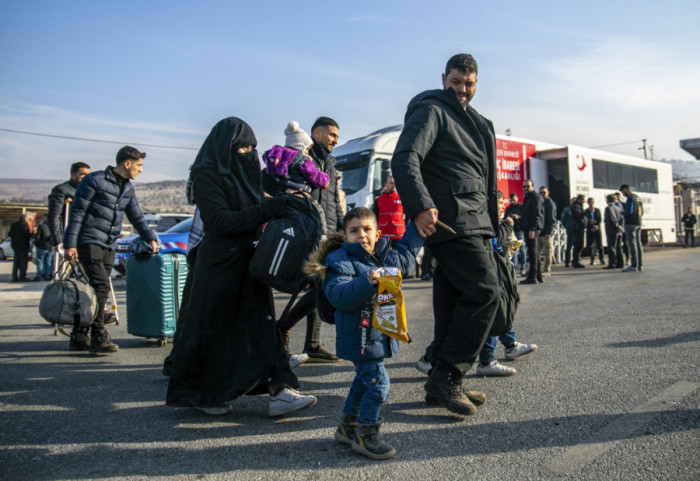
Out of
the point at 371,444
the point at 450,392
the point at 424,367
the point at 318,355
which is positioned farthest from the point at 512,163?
the point at 371,444

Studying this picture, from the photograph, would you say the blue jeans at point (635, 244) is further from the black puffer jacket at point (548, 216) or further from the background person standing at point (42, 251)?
the background person standing at point (42, 251)

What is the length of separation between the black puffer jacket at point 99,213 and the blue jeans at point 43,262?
39.8ft

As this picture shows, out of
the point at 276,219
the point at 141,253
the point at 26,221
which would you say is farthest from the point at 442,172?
the point at 26,221

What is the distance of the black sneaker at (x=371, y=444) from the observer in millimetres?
2734

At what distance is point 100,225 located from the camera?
561 centimetres

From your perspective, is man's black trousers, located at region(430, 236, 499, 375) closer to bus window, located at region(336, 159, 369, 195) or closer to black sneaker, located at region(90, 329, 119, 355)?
black sneaker, located at region(90, 329, 119, 355)

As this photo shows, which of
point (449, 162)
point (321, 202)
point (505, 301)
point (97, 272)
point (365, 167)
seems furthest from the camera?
point (365, 167)

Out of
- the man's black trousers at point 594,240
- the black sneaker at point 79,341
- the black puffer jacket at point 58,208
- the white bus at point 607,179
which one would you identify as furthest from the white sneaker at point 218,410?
the white bus at point 607,179

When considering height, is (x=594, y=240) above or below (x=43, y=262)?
below

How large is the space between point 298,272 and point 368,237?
54 cm

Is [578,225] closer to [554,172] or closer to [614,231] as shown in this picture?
[614,231]

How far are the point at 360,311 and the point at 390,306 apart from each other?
204 millimetres

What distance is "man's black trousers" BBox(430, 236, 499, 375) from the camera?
336 centimetres

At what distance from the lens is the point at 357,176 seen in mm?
13273
